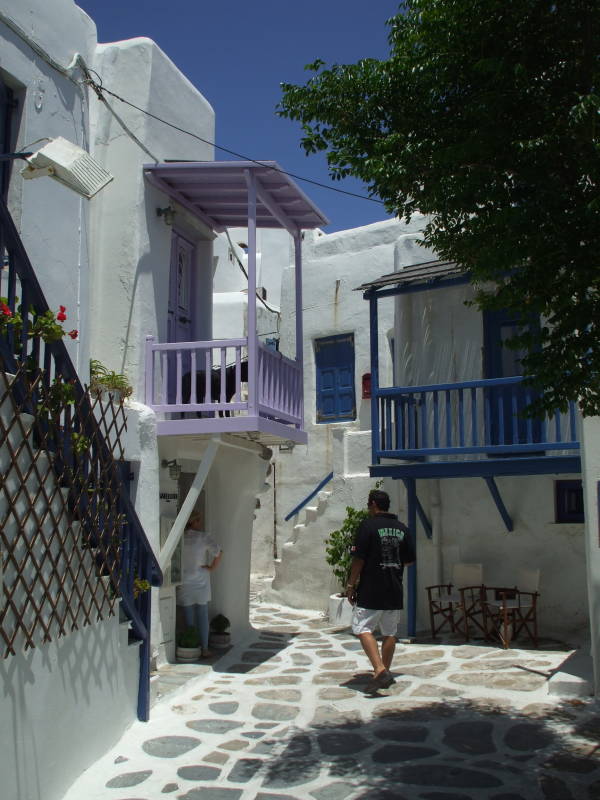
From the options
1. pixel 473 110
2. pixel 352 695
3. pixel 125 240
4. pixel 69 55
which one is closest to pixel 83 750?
pixel 352 695

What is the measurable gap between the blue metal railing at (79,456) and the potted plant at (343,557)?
4.89 m

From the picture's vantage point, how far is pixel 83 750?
5598 mm

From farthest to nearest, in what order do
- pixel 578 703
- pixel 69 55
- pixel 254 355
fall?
pixel 254 355 → pixel 69 55 → pixel 578 703

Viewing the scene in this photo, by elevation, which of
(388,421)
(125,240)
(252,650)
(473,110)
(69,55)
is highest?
(69,55)

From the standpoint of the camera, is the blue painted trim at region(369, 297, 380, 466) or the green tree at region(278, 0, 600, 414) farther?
the blue painted trim at region(369, 297, 380, 466)

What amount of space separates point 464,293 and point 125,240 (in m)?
→ 4.84

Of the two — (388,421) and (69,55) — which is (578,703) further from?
(69,55)

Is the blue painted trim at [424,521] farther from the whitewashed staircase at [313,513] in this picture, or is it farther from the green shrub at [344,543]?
the whitewashed staircase at [313,513]

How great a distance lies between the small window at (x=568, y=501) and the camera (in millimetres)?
10822

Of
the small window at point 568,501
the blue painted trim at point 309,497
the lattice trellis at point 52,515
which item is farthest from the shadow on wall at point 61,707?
the blue painted trim at point 309,497

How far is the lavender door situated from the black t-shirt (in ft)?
11.1

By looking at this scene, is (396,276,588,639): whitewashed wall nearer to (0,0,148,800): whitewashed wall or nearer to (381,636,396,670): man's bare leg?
(381,636,396,670): man's bare leg

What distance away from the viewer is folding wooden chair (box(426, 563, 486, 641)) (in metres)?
10.5

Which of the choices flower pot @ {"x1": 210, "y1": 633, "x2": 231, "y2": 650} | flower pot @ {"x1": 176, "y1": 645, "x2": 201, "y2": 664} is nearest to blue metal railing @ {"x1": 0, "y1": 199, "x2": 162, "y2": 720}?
flower pot @ {"x1": 176, "y1": 645, "x2": 201, "y2": 664}
